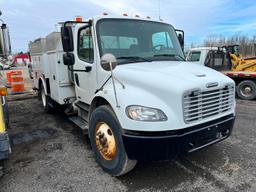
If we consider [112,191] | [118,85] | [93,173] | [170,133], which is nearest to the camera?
[170,133]

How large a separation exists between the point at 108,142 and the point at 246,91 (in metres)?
7.80

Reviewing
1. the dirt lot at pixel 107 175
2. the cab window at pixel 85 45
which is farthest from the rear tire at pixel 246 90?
the cab window at pixel 85 45

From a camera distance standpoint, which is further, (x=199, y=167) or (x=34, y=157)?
(x=34, y=157)

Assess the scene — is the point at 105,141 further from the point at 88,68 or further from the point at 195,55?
the point at 195,55

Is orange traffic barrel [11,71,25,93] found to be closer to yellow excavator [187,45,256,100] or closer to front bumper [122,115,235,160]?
yellow excavator [187,45,256,100]

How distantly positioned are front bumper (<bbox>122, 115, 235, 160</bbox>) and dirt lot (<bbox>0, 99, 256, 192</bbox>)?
56cm

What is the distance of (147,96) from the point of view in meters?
2.76

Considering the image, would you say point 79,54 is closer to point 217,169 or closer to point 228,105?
point 228,105

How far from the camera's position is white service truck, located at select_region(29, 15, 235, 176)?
104 inches

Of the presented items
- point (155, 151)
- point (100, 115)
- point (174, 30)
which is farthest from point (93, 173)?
point (174, 30)

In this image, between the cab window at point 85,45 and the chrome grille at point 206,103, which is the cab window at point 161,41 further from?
the chrome grille at point 206,103

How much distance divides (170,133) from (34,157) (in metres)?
2.61

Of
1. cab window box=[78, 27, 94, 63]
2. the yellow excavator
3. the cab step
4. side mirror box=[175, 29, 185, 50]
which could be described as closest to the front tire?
the cab step

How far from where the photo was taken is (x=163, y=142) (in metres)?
2.61
